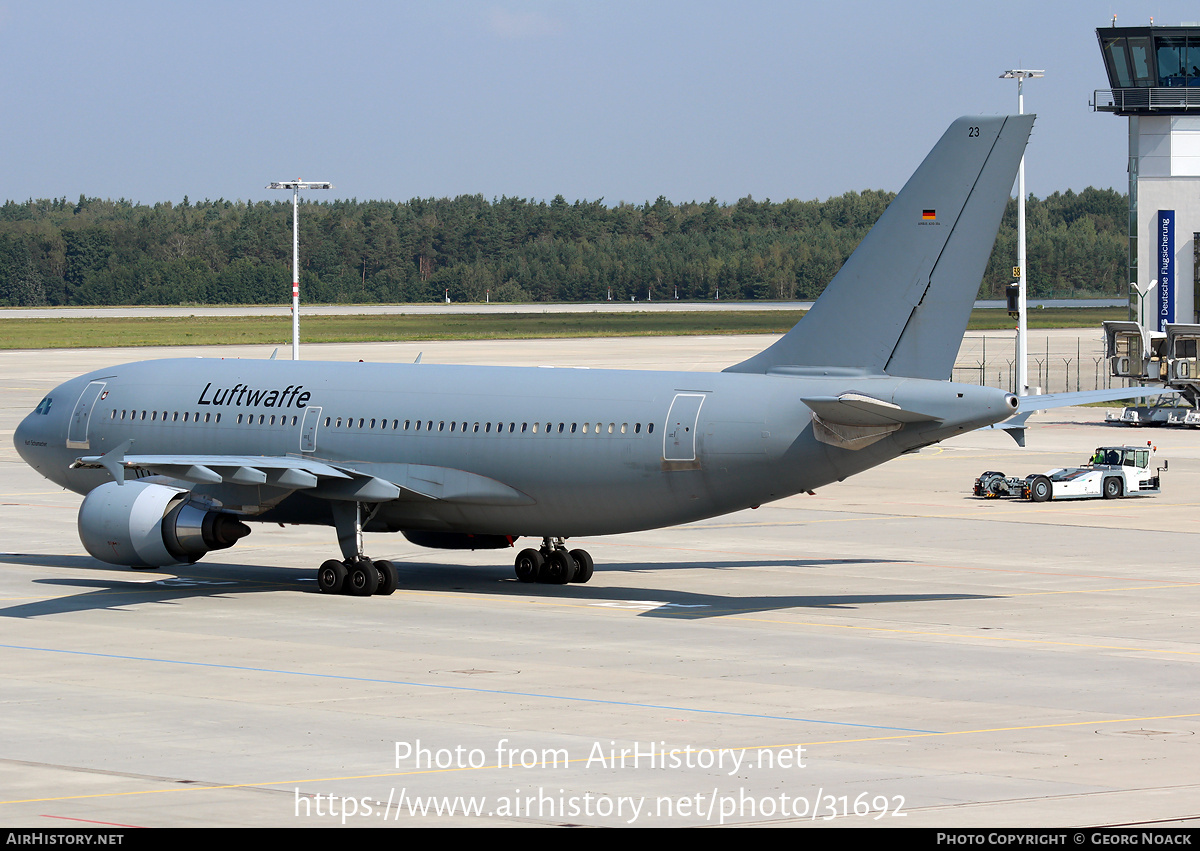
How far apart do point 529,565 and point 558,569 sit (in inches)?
26.9

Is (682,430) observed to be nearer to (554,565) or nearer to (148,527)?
(554,565)

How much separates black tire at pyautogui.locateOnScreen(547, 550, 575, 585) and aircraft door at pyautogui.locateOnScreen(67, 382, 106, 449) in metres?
11.5

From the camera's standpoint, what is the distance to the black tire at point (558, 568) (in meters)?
34.6

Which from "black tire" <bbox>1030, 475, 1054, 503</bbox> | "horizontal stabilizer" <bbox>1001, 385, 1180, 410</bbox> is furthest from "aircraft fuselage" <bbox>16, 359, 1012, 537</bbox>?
"black tire" <bbox>1030, 475, 1054, 503</bbox>

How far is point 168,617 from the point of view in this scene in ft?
99.8

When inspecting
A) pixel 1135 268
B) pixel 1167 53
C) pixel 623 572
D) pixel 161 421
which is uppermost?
pixel 1167 53

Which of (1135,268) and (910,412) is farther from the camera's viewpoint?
(1135,268)

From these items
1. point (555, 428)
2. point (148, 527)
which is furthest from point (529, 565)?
point (148, 527)

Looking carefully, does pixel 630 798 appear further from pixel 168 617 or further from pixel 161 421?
pixel 161 421

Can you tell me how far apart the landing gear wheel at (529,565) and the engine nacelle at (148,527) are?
5813 millimetres

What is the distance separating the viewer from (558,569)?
114ft

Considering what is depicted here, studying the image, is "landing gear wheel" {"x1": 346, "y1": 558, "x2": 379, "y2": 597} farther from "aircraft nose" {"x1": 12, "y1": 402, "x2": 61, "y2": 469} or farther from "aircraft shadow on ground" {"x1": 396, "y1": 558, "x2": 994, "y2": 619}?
"aircraft nose" {"x1": 12, "y1": 402, "x2": 61, "y2": 469}

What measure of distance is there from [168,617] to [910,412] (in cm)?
1396
